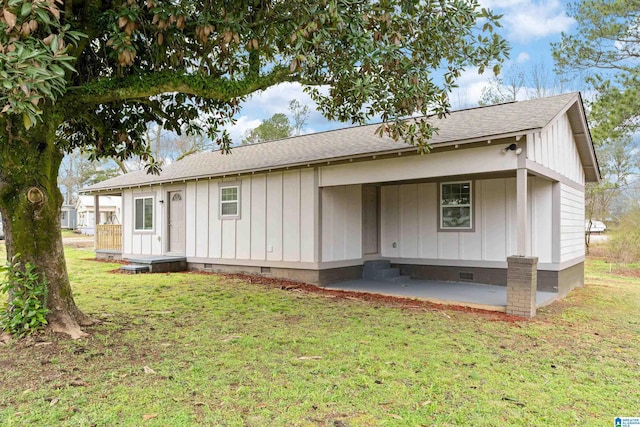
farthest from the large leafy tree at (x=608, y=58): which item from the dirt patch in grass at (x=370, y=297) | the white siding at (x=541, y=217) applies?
the dirt patch in grass at (x=370, y=297)

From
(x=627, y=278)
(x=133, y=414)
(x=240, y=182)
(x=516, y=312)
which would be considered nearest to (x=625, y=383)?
(x=516, y=312)

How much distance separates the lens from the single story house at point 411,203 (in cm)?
783

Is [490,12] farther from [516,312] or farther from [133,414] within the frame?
[133,414]

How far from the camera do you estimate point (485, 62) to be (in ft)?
20.5

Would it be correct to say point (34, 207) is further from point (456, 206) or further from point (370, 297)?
point (456, 206)

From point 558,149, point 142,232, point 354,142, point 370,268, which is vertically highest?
point 354,142

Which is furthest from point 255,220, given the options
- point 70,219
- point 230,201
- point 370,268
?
point 70,219

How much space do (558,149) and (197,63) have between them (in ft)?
22.8

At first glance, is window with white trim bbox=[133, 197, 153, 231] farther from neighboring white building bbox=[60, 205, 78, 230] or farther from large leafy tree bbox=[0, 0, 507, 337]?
neighboring white building bbox=[60, 205, 78, 230]

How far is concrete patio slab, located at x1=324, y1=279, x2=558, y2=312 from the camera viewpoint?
290 inches

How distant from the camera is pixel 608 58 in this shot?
47.6ft

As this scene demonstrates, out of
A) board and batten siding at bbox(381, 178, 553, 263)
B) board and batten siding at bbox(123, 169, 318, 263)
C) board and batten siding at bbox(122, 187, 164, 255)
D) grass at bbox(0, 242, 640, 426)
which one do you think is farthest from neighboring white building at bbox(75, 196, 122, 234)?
grass at bbox(0, 242, 640, 426)

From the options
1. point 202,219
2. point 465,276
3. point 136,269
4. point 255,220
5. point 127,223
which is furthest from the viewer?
point 127,223

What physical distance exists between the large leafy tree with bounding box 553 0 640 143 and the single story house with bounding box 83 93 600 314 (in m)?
3.64
